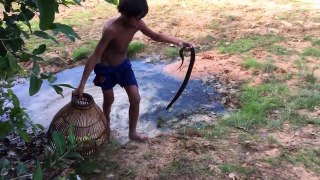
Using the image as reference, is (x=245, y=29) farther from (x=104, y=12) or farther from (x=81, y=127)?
(x=81, y=127)

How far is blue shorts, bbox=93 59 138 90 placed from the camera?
10.4 ft

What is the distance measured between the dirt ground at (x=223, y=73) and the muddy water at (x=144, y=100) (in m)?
0.25

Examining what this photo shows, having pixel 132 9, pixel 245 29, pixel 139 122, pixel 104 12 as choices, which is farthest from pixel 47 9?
pixel 104 12

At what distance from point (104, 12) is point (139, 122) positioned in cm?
383

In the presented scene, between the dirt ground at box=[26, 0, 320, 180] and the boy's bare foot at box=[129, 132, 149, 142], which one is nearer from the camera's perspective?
the dirt ground at box=[26, 0, 320, 180]

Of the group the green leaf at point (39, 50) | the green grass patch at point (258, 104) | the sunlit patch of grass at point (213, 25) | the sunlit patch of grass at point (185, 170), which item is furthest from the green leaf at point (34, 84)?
the sunlit patch of grass at point (213, 25)

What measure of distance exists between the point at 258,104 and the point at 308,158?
0.93 meters

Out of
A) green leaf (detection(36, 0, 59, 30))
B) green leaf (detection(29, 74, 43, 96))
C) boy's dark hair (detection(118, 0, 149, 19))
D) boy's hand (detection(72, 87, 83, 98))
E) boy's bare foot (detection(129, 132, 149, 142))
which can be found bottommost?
boy's bare foot (detection(129, 132, 149, 142))

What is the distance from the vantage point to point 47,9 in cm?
81

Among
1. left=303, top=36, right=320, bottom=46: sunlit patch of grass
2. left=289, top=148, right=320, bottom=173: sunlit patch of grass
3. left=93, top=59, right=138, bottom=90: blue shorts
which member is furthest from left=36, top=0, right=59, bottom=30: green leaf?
left=303, top=36, right=320, bottom=46: sunlit patch of grass

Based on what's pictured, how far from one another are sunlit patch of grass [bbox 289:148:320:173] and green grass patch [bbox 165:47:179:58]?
8.31 ft

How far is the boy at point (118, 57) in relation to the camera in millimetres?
2961

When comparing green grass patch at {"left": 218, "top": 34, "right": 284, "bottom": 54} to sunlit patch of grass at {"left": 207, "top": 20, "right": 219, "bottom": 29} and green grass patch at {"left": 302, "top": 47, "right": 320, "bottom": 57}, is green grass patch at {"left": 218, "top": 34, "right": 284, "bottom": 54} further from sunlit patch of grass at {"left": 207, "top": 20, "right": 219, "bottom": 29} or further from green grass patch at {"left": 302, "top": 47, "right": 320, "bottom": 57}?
sunlit patch of grass at {"left": 207, "top": 20, "right": 219, "bottom": 29}

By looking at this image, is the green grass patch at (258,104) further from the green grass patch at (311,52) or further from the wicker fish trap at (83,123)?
the wicker fish trap at (83,123)
